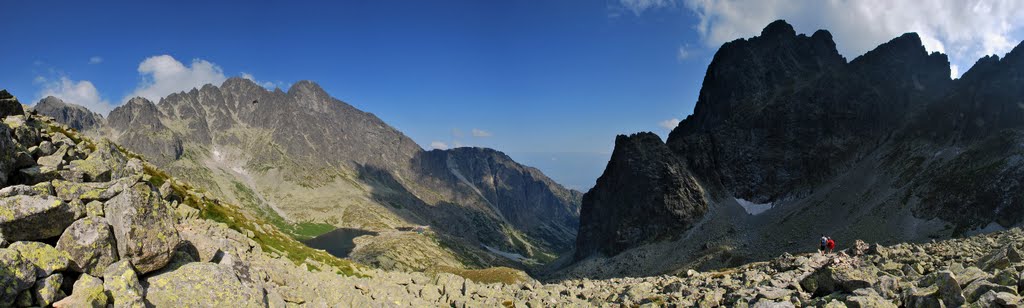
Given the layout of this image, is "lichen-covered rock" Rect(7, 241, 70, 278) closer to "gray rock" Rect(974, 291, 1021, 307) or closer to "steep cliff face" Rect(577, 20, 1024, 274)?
"gray rock" Rect(974, 291, 1021, 307)

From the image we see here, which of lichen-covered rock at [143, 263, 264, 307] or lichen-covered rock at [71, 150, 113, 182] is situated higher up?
lichen-covered rock at [71, 150, 113, 182]

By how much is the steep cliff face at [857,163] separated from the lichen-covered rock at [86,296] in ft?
395

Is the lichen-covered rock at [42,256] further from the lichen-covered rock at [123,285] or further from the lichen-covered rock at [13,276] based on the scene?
the lichen-covered rock at [123,285]

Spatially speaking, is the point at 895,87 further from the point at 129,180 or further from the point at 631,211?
the point at 129,180

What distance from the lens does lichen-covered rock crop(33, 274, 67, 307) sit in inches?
519

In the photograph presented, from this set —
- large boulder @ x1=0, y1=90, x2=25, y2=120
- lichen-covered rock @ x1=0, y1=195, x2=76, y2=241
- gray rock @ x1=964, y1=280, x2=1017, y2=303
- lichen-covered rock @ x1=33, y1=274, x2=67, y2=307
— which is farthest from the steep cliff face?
large boulder @ x1=0, y1=90, x2=25, y2=120

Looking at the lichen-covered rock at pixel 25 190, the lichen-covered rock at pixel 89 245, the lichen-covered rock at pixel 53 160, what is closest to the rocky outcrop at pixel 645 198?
the lichen-covered rock at pixel 53 160

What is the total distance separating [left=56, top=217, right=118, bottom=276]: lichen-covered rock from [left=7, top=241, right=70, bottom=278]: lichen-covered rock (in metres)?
0.29

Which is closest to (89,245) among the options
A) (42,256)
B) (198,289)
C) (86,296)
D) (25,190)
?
(42,256)

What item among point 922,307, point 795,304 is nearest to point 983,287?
point 922,307

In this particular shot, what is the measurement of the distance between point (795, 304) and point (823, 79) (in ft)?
661

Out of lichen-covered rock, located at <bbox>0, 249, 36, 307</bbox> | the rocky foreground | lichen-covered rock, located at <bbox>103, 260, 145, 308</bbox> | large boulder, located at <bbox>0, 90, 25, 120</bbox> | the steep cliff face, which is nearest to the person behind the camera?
lichen-covered rock, located at <bbox>0, 249, 36, 307</bbox>

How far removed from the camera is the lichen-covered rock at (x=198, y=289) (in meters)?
16.1

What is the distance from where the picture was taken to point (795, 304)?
65.2 feet
